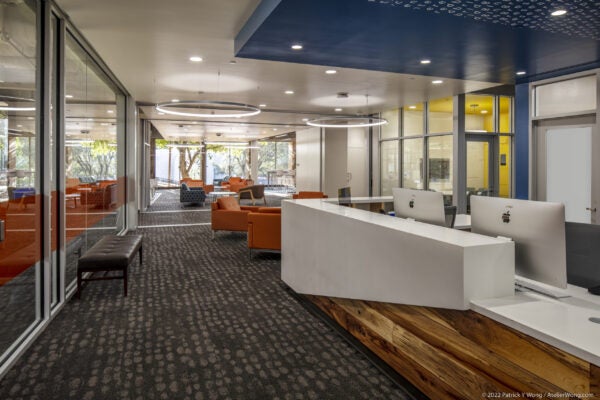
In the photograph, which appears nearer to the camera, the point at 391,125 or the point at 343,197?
the point at 343,197

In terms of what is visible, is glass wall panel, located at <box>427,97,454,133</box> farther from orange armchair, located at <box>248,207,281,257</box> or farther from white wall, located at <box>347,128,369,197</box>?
orange armchair, located at <box>248,207,281,257</box>

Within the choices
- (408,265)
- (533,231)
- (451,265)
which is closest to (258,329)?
(408,265)

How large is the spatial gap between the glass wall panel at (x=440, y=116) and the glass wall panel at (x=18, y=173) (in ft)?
29.2

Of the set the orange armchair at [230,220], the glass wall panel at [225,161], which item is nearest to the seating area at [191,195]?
the orange armchair at [230,220]

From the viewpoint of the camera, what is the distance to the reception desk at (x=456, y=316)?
1.86 metres

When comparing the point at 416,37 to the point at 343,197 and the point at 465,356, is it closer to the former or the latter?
the point at 343,197

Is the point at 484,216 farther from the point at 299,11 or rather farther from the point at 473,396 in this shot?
the point at 299,11

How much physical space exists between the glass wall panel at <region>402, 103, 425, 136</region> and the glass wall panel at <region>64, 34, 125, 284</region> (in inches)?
291

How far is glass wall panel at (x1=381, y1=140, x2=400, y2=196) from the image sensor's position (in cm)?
1216

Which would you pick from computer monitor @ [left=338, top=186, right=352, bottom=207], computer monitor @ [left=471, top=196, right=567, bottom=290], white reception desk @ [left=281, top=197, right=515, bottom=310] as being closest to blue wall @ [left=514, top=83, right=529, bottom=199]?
computer monitor @ [left=338, top=186, right=352, bottom=207]

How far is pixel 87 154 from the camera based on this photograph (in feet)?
18.6

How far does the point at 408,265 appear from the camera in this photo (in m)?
2.89

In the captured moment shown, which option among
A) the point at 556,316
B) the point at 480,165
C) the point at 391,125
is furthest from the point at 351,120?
the point at 556,316

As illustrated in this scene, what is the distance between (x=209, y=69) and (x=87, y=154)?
257cm
